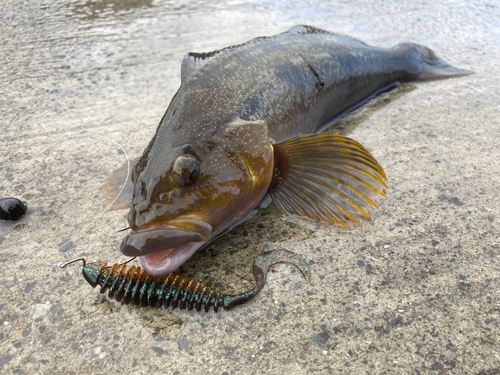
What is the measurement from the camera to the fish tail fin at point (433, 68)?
3887 mm

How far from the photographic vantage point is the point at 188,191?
1.78 meters

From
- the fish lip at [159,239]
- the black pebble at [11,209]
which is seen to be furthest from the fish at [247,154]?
the black pebble at [11,209]

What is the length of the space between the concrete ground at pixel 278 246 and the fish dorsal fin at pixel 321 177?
4.4 inches

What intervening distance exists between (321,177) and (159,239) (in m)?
1.04

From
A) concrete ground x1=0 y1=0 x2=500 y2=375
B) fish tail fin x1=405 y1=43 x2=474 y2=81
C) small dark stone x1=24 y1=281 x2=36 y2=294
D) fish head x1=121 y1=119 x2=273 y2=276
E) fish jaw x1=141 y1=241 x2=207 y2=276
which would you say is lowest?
small dark stone x1=24 y1=281 x2=36 y2=294

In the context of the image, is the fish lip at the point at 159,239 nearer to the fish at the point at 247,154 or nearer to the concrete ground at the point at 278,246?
the fish at the point at 247,154

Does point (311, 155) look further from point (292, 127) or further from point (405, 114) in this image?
point (405, 114)

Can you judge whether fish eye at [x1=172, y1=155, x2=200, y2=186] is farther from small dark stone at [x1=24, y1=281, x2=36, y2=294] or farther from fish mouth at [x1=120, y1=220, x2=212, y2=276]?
small dark stone at [x1=24, y1=281, x2=36, y2=294]

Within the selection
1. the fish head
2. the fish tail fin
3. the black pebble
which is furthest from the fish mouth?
the fish tail fin

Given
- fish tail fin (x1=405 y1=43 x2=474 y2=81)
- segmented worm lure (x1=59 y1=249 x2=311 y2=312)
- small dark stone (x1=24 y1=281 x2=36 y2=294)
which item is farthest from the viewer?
fish tail fin (x1=405 y1=43 x2=474 y2=81)

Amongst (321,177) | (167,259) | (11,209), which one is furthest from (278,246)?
(11,209)

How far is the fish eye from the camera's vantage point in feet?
5.75

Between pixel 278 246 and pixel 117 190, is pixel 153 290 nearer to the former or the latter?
pixel 278 246

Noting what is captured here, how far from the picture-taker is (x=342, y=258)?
6.53 ft
